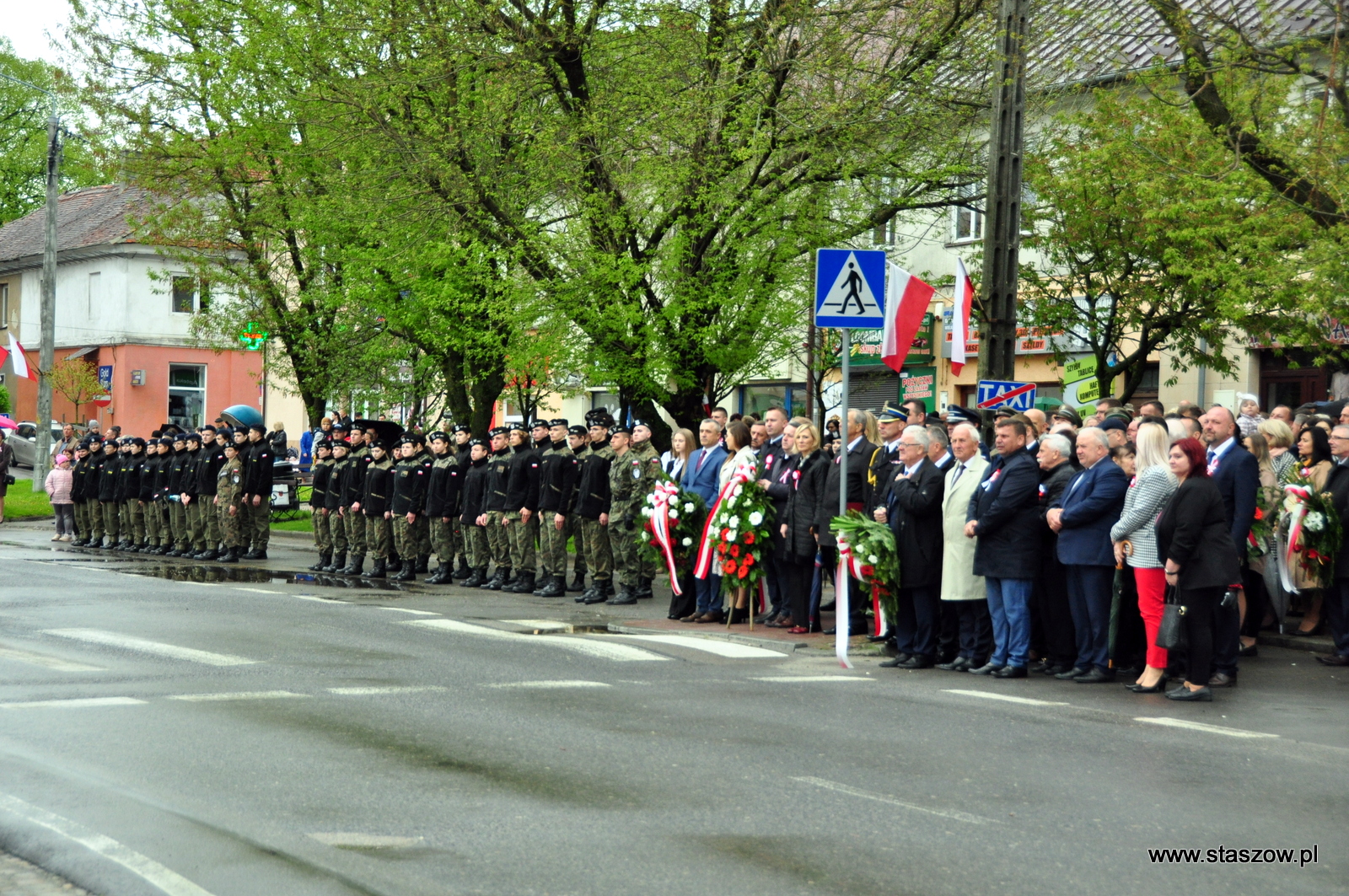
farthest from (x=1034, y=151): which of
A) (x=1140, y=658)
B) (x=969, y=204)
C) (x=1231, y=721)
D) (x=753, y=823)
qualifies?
(x=753, y=823)

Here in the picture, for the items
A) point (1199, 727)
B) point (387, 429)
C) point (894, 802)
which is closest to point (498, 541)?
point (387, 429)

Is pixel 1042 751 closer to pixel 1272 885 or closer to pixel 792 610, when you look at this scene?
pixel 1272 885

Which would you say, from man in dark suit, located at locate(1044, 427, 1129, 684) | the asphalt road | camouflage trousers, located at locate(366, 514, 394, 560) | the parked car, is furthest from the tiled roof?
man in dark suit, located at locate(1044, 427, 1129, 684)

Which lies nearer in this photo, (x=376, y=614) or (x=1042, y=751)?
(x=1042, y=751)

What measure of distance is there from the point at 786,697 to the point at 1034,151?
14.4 meters

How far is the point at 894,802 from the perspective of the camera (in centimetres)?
646

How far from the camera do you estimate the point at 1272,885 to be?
5.38 meters

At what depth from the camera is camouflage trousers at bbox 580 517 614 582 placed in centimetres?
1647

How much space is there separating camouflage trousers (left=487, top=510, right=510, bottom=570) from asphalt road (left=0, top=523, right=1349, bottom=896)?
229 inches

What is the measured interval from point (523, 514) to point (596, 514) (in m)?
1.30

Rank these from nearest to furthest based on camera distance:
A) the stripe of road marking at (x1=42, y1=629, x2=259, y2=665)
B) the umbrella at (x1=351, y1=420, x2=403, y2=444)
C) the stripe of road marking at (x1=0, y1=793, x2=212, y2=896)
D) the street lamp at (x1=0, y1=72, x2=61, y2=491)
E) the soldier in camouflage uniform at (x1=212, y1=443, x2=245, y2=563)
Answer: the stripe of road marking at (x1=0, y1=793, x2=212, y2=896)
the stripe of road marking at (x1=42, y1=629, x2=259, y2=665)
the soldier in camouflage uniform at (x1=212, y1=443, x2=245, y2=563)
the umbrella at (x1=351, y1=420, x2=403, y2=444)
the street lamp at (x1=0, y1=72, x2=61, y2=491)

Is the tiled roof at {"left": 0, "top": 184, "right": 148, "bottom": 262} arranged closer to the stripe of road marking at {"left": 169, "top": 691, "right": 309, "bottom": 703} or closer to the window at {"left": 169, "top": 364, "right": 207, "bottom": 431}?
the window at {"left": 169, "top": 364, "right": 207, "bottom": 431}

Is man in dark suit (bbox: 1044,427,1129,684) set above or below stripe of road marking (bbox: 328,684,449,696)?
above

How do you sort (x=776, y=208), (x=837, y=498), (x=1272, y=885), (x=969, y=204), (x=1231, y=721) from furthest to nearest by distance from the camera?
1. (x=969, y=204)
2. (x=776, y=208)
3. (x=837, y=498)
4. (x=1231, y=721)
5. (x=1272, y=885)
